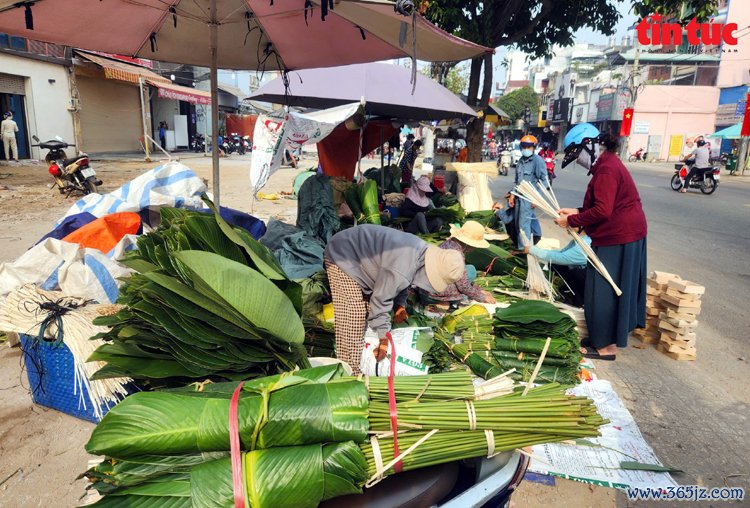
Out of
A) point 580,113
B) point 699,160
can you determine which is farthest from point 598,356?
point 580,113

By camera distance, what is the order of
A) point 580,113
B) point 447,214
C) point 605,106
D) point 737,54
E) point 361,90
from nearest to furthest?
point 361,90 → point 447,214 → point 737,54 → point 605,106 → point 580,113

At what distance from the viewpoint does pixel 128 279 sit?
1.45m

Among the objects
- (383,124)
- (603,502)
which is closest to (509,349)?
(603,502)

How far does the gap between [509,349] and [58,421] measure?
269cm

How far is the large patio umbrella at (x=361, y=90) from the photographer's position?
5.91 m

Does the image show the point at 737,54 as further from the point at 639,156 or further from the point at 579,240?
the point at 579,240

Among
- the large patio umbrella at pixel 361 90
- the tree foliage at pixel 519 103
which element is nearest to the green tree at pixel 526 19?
the large patio umbrella at pixel 361 90

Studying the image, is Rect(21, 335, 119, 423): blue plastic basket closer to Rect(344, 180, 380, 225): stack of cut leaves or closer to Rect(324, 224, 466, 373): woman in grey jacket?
Rect(324, 224, 466, 373): woman in grey jacket

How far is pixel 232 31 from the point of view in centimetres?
325

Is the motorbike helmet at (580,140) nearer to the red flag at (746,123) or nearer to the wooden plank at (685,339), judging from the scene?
the wooden plank at (685,339)

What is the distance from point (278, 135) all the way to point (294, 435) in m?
4.07

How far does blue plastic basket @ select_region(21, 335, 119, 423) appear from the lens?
8.37ft

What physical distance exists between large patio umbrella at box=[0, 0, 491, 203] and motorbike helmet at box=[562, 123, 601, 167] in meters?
1.92

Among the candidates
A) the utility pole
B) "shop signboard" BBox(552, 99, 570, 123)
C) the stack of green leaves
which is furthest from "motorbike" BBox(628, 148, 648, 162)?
the stack of green leaves
